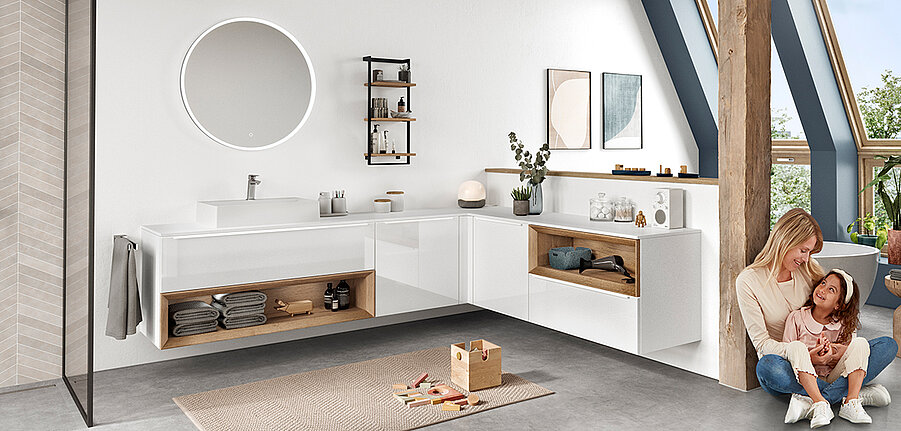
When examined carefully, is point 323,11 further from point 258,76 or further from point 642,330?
point 642,330

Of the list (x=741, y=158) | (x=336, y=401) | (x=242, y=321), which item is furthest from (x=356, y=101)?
(x=741, y=158)

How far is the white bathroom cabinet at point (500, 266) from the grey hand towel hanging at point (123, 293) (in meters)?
2.14

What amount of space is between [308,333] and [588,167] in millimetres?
2864

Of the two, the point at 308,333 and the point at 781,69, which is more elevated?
the point at 781,69

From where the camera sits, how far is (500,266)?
4.60 metres

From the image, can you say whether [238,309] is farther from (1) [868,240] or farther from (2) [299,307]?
(1) [868,240]

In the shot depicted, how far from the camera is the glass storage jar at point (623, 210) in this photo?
165 inches

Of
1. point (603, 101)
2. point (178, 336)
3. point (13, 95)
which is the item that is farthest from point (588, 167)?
point (13, 95)

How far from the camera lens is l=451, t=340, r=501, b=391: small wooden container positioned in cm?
371

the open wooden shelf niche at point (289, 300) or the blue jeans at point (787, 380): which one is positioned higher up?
the open wooden shelf niche at point (289, 300)

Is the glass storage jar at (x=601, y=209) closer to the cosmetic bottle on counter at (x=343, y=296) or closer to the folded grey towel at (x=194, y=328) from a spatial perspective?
the cosmetic bottle on counter at (x=343, y=296)

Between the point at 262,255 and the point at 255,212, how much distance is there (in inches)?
9.9

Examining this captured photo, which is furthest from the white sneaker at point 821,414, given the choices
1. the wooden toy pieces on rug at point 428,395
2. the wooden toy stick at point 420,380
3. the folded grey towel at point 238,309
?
the folded grey towel at point 238,309

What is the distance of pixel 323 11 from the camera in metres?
4.72
